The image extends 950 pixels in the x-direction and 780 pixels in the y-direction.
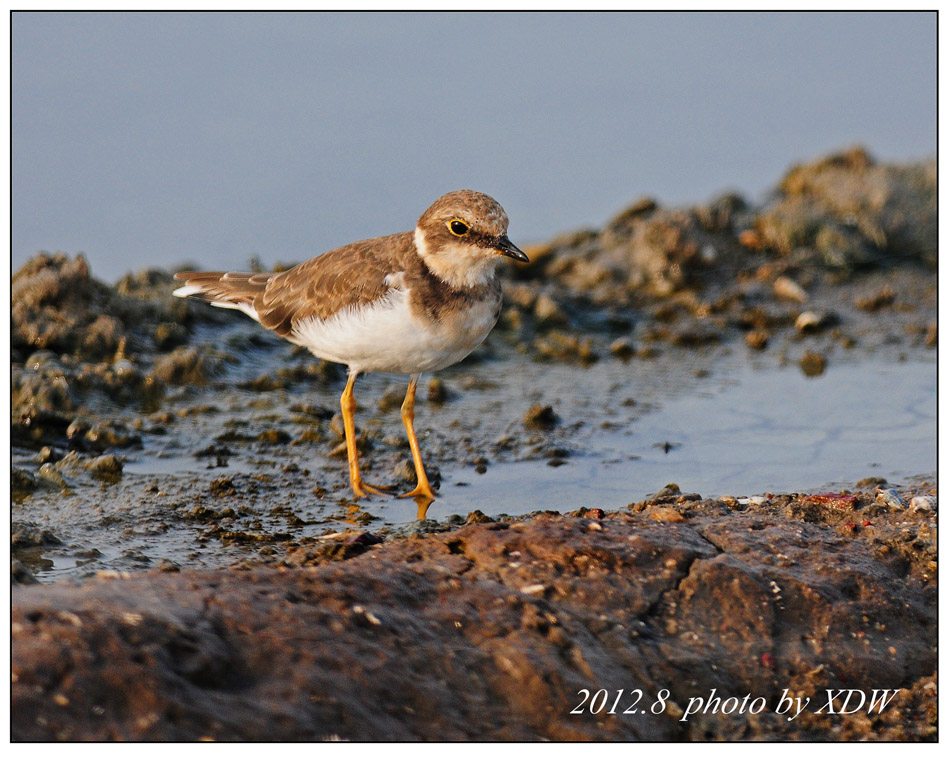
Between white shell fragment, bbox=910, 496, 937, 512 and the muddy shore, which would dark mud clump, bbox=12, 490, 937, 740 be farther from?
white shell fragment, bbox=910, 496, 937, 512

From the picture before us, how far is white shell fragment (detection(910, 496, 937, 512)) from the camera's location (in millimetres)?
5238

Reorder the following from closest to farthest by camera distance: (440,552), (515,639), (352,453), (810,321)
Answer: (515,639) → (440,552) → (352,453) → (810,321)

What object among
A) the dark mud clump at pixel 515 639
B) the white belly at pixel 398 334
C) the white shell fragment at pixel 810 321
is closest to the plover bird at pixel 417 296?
the white belly at pixel 398 334

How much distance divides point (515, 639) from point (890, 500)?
8.67 ft

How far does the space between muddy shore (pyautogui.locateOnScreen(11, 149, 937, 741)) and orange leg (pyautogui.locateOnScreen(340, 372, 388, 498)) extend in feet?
0.54

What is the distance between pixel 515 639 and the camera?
12.1 ft

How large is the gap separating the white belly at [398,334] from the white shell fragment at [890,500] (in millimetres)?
2392

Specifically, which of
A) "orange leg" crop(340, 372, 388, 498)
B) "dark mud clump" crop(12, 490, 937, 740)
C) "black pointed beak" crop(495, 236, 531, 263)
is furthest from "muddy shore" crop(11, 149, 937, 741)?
"black pointed beak" crop(495, 236, 531, 263)

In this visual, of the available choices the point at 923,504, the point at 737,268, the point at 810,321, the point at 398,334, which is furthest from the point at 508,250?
the point at 737,268

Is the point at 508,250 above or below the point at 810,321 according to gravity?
above

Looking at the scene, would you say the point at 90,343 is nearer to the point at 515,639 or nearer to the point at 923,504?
the point at 515,639

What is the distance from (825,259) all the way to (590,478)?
5408 millimetres

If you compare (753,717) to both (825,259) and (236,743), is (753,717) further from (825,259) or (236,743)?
(825,259)

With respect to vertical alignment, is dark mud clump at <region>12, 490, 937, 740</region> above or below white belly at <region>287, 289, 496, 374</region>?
below
